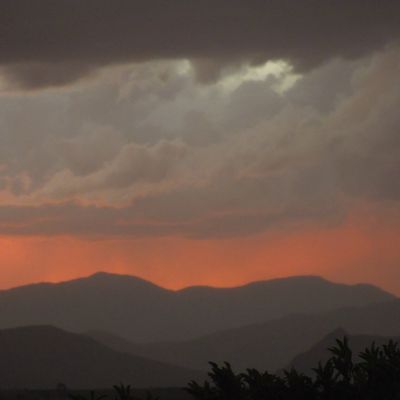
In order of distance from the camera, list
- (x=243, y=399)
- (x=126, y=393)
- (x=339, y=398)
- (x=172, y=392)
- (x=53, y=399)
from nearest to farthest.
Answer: (x=126, y=393), (x=243, y=399), (x=339, y=398), (x=53, y=399), (x=172, y=392)

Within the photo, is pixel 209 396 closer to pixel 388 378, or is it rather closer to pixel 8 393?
pixel 388 378

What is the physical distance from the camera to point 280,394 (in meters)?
28.5

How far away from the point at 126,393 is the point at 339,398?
7118 millimetres

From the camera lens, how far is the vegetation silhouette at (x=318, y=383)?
26859 millimetres

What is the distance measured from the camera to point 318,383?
2881 centimetres

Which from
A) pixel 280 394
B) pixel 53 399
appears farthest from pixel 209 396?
pixel 53 399

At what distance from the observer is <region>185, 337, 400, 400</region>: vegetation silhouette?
26.9 metres

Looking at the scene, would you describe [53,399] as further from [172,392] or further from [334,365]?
[334,365]

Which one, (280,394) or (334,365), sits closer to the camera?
(280,394)

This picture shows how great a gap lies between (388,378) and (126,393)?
355 inches

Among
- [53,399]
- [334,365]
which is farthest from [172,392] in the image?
[334,365]

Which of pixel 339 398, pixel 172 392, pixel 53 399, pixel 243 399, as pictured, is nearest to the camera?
pixel 243 399

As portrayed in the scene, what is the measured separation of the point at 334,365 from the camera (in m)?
30.3

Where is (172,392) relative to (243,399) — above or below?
above
